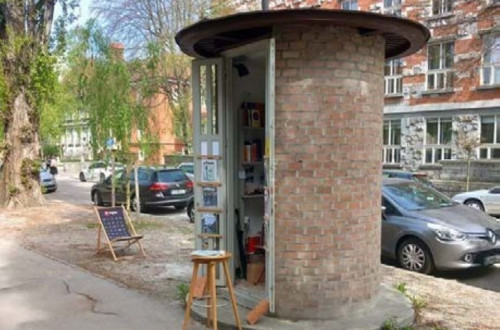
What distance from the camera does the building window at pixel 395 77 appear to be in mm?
29922

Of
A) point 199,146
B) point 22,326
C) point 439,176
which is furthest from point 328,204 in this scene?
point 439,176

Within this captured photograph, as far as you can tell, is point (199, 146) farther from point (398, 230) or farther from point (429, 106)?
point (429, 106)

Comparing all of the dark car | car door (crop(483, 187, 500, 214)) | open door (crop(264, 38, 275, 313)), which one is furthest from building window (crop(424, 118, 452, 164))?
open door (crop(264, 38, 275, 313))

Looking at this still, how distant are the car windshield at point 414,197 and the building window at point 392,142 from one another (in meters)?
21.0

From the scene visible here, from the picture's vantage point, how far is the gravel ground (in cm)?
588

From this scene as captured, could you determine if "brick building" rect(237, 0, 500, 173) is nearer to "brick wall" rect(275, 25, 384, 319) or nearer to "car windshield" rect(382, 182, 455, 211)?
"car windshield" rect(382, 182, 455, 211)

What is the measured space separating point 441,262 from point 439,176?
19035 millimetres

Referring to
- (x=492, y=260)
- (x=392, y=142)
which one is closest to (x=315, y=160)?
(x=492, y=260)

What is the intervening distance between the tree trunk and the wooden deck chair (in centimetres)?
762

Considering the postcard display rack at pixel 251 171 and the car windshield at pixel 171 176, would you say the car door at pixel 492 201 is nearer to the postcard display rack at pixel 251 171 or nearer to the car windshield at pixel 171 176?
the car windshield at pixel 171 176

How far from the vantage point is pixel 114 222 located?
30.6 ft

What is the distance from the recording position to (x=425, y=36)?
5.75 metres

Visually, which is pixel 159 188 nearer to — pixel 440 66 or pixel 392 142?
pixel 392 142

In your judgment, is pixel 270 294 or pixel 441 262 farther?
pixel 441 262
